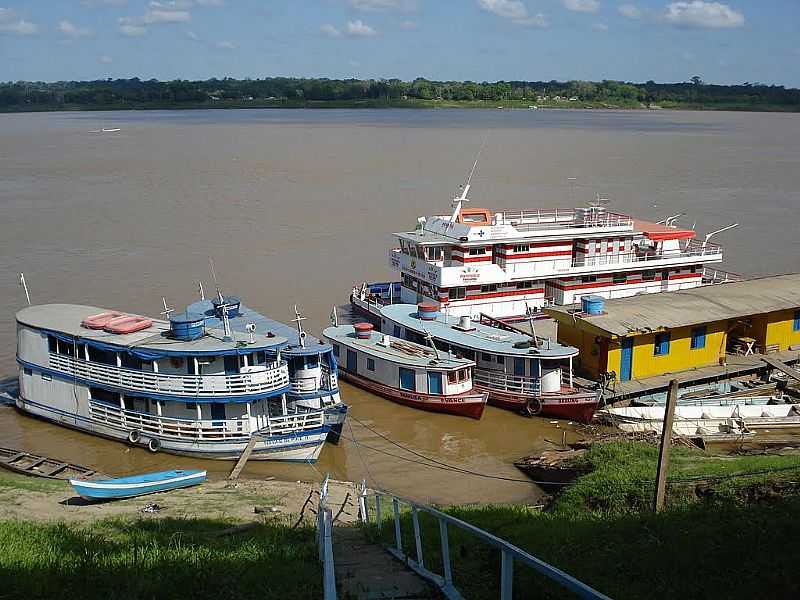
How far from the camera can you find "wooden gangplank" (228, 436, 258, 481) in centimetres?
2053

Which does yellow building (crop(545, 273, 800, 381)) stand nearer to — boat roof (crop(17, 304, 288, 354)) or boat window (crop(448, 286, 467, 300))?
boat window (crop(448, 286, 467, 300))

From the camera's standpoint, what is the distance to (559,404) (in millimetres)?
24672

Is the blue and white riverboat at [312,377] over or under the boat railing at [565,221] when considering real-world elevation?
under

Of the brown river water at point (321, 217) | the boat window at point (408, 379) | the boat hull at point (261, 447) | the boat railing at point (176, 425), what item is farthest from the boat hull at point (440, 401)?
the boat railing at point (176, 425)

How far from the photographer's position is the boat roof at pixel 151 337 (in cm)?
2150

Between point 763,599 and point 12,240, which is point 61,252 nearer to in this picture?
point 12,240

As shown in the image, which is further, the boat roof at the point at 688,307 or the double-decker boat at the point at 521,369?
the boat roof at the point at 688,307

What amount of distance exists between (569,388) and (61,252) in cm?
3266

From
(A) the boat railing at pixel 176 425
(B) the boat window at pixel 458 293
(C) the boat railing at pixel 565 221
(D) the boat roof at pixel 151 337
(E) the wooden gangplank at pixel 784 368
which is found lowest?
(A) the boat railing at pixel 176 425

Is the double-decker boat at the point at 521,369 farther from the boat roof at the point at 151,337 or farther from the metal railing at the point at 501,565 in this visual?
the metal railing at the point at 501,565

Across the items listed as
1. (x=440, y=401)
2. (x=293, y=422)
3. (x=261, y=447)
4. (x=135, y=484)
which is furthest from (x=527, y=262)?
(x=135, y=484)

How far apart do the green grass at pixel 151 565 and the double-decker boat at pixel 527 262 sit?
1864 cm

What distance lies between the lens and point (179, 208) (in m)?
62.7

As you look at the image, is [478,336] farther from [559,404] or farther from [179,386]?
[179,386]
